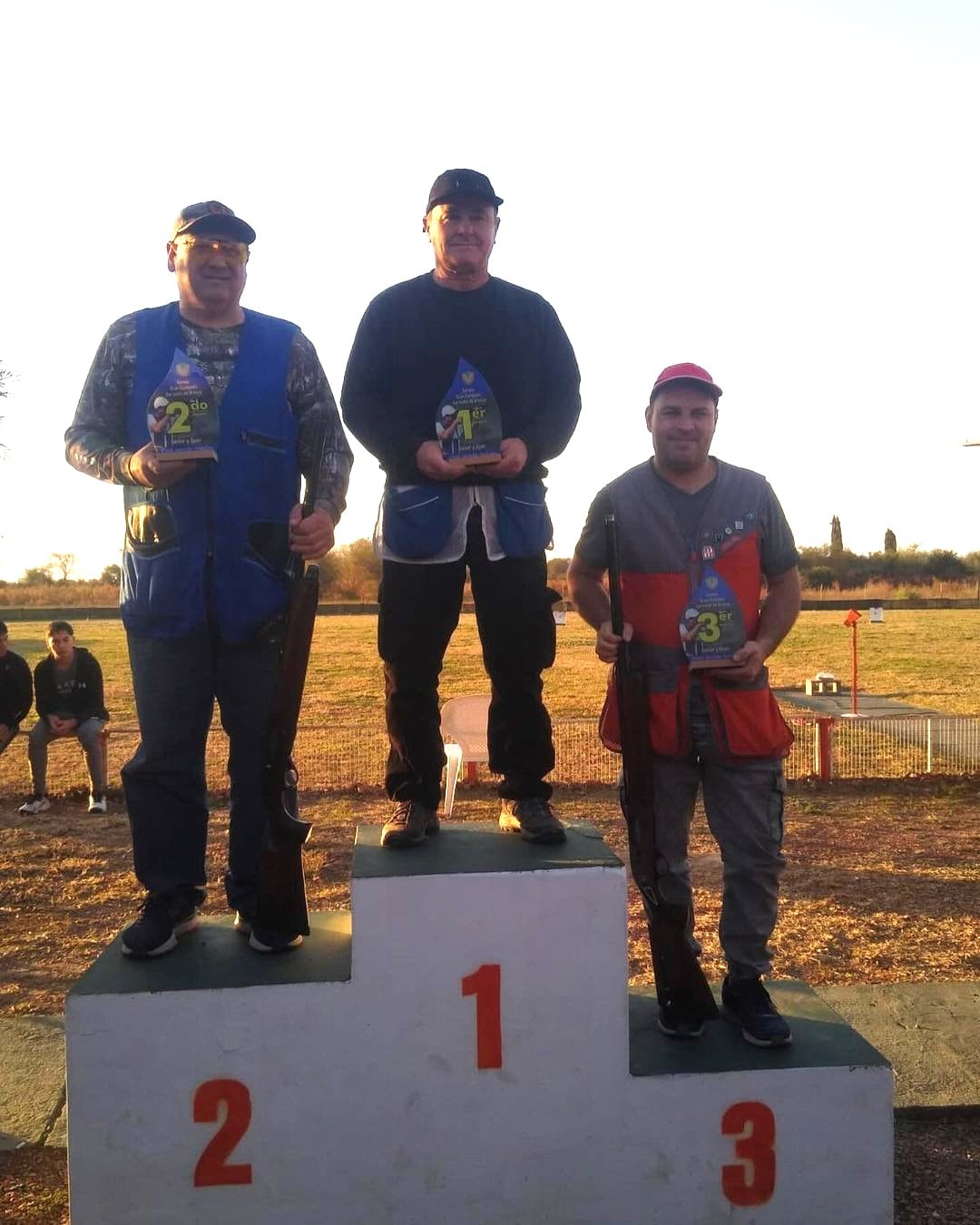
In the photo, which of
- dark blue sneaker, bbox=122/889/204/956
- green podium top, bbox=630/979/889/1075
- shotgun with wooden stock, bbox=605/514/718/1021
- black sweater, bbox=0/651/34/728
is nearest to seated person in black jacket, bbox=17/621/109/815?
black sweater, bbox=0/651/34/728

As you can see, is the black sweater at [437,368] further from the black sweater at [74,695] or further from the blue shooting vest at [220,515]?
the black sweater at [74,695]

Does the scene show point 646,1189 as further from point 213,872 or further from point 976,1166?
point 213,872

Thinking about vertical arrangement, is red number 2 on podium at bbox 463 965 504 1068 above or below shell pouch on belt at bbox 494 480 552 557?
below

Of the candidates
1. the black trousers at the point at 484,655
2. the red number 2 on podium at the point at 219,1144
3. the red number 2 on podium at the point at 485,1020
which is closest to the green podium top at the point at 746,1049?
the red number 2 on podium at the point at 485,1020

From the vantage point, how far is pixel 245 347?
2795mm

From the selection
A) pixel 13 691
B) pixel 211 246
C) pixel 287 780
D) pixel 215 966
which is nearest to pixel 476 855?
pixel 287 780

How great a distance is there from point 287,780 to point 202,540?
0.66 metres

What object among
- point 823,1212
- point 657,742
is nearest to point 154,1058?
point 657,742

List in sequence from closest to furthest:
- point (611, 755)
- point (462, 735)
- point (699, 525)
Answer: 1. point (699, 525)
2. point (462, 735)
3. point (611, 755)

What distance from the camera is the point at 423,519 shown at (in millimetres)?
2811

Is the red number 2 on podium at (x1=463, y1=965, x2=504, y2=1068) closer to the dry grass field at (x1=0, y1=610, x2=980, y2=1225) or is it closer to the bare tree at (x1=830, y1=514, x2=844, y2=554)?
the dry grass field at (x1=0, y1=610, x2=980, y2=1225)

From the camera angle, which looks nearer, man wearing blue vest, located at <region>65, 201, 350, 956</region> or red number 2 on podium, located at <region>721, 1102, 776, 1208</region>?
red number 2 on podium, located at <region>721, 1102, 776, 1208</region>

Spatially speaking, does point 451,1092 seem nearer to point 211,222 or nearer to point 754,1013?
point 754,1013

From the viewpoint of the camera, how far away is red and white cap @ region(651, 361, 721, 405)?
111 inches
